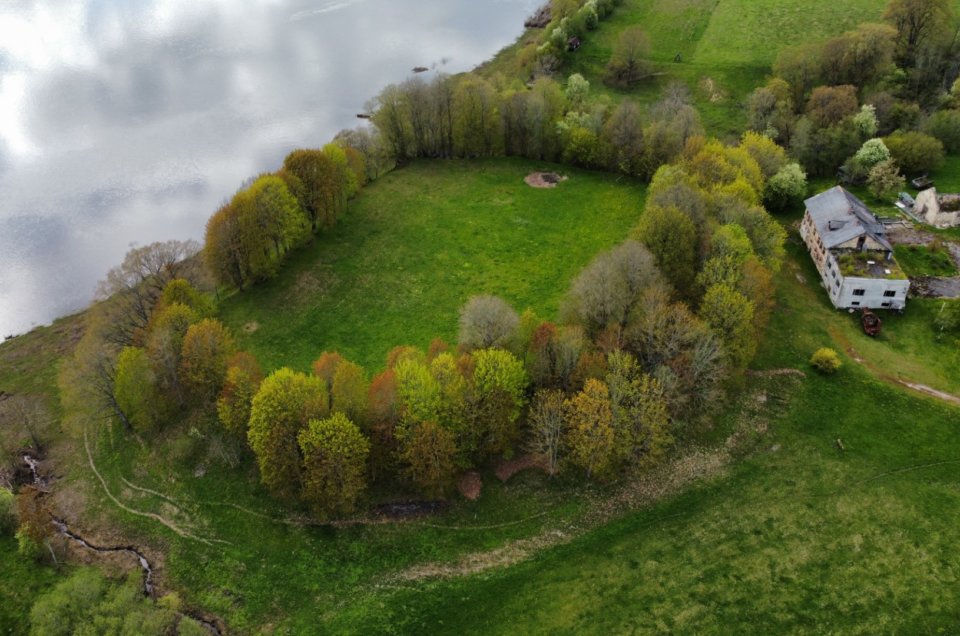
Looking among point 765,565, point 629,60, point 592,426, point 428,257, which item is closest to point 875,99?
point 629,60

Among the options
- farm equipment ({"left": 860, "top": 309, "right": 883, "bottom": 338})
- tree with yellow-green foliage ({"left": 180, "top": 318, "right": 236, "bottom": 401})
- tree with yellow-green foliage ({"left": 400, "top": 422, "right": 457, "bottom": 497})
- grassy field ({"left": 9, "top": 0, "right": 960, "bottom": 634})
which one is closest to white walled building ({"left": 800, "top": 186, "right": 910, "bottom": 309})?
farm equipment ({"left": 860, "top": 309, "right": 883, "bottom": 338})

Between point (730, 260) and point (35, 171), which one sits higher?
point (35, 171)

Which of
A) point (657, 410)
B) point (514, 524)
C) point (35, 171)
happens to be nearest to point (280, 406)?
point (514, 524)

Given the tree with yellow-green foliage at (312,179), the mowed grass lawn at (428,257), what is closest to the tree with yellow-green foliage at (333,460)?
the mowed grass lawn at (428,257)

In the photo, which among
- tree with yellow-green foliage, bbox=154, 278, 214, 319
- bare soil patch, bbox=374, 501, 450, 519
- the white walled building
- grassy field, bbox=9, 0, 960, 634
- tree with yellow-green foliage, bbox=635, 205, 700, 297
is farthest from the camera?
the white walled building

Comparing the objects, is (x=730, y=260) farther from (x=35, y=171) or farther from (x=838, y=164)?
(x=35, y=171)

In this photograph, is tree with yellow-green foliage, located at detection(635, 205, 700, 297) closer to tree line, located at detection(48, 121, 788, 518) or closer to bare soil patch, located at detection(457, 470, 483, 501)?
tree line, located at detection(48, 121, 788, 518)
